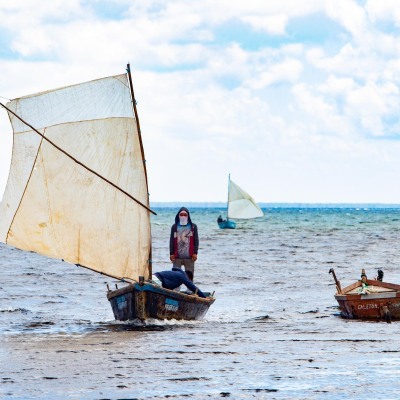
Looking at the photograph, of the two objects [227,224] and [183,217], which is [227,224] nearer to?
[227,224]

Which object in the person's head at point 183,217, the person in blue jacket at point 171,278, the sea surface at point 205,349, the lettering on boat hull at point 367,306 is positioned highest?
the person's head at point 183,217

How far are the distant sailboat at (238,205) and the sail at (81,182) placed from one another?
74.7 metres

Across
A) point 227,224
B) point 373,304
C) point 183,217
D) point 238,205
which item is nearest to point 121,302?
point 183,217

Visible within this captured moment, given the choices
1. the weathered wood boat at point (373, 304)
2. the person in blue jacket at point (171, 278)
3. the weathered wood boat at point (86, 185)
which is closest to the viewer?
the person in blue jacket at point (171, 278)

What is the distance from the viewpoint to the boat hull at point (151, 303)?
21797 millimetres

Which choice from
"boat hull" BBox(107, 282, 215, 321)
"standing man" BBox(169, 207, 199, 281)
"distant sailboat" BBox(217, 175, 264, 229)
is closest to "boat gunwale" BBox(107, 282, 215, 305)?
"boat hull" BBox(107, 282, 215, 321)

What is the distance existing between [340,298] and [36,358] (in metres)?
9.21

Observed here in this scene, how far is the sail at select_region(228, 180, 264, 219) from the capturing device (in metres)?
100

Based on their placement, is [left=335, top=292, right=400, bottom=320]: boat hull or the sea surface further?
[left=335, top=292, right=400, bottom=320]: boat hull

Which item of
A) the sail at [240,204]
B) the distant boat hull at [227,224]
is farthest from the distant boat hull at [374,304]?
the distant boat hull at [227,224]

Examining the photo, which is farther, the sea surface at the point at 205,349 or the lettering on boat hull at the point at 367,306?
the lettering on boat hull at the point at 367,306

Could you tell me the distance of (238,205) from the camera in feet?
342

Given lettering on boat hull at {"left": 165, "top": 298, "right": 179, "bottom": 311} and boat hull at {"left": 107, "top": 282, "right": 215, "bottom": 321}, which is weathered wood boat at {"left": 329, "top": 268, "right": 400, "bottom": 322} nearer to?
boat hull at {"left": 107, "top": 282, "right": 215, "bottom": 321}

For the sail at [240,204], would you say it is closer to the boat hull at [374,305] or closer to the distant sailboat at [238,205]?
the distant sailboat at [238,205]
